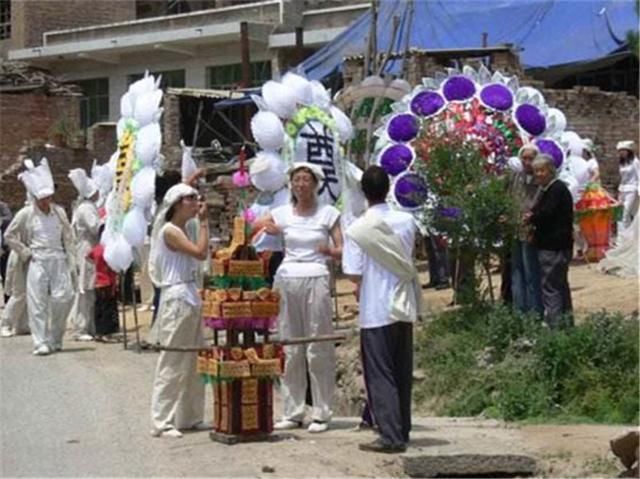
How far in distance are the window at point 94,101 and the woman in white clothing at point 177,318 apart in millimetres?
31506

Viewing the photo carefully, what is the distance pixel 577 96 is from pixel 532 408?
1379 centimetres

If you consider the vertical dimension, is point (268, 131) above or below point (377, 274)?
above

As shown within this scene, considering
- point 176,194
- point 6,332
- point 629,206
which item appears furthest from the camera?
point 629,206

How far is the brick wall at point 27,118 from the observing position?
3341 cm

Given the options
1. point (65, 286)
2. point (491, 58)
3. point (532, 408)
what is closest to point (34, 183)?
point (65, 286)

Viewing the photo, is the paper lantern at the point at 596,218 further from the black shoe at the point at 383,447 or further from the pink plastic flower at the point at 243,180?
the black shoe at the point at 383,447

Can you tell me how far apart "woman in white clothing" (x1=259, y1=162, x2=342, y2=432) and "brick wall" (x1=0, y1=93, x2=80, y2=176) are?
24911 millimetres

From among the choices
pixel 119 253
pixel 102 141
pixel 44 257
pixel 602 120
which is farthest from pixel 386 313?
pixel 102 141

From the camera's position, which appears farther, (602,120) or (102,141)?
(102,141)

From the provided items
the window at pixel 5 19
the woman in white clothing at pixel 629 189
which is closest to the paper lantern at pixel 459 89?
the woman in white clothing at pixel 629 189

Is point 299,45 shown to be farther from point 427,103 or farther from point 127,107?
point 427,103

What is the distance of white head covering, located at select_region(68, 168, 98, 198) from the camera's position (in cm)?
1580

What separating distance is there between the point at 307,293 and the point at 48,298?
584cm

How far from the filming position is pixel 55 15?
4262cm
